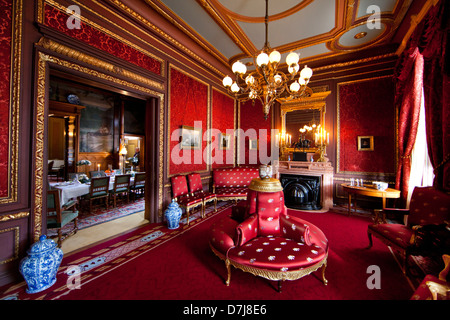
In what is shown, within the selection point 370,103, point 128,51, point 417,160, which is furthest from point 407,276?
point 128,51

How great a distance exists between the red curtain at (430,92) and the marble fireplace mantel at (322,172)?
1358 millimetres

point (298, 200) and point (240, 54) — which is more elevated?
point (240, 54)

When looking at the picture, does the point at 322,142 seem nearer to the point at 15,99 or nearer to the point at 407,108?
the point at 407,108

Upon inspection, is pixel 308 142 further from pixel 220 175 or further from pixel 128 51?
pixel 128 51

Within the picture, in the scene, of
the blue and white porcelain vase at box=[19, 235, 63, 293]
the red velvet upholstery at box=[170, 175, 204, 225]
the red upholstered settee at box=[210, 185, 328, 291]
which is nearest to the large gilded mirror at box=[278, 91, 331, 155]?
the red velvet upholstery at box=[170, 175, 204, 225]

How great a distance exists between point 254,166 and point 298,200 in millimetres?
1875

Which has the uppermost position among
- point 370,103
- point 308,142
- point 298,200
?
point 370,103

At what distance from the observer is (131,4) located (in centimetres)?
305

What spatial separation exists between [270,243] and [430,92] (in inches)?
132

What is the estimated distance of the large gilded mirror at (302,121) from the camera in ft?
17.2

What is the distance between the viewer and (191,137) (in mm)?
4605

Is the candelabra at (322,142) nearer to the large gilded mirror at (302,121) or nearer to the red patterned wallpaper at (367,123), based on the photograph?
the large gilded mirror at (302,121)

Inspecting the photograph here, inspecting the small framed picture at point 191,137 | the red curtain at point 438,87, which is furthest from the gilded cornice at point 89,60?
the red curtain at point 438,87
